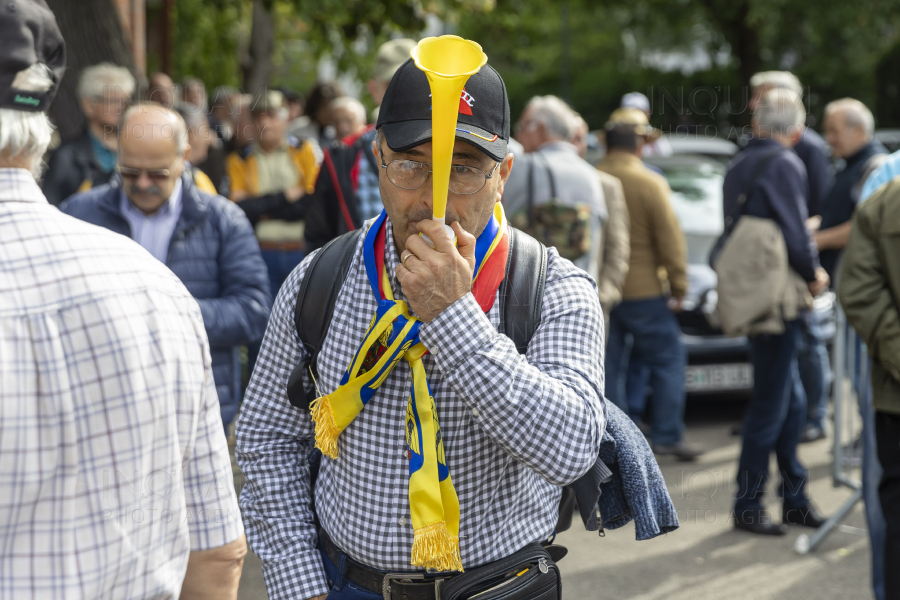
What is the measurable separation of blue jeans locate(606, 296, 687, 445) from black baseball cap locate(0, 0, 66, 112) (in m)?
4.90

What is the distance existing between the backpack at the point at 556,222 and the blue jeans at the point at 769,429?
3.51 ft

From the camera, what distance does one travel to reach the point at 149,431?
1463 mm

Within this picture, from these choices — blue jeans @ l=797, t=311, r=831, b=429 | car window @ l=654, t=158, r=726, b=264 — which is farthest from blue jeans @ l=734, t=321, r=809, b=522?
car window @ l=654, t=158, r=726, b=264

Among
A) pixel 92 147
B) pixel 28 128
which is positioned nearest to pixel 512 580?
pixel 28 128

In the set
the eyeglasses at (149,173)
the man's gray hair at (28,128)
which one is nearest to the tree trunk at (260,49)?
the eyeglasses at (149,173)

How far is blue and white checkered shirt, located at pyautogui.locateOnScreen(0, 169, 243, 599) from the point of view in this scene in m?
1.36

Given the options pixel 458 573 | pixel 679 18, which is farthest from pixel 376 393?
pixel 679 18

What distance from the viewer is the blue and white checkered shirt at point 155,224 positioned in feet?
12.4

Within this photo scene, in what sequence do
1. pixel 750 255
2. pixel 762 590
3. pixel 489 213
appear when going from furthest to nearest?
pixel 750 255 → pixel 762 590 → pixel 489 213

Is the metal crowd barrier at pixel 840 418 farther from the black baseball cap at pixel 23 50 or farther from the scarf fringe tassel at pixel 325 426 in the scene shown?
the black baseball cap at pixel 23 50

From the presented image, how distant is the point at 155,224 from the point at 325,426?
2211 millimetres

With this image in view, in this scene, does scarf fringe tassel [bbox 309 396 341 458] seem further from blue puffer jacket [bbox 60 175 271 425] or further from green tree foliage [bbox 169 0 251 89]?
green tree foliage [bbox 169 0 251 89]

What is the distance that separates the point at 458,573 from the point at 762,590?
296 cm

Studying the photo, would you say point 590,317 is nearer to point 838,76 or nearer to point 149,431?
point 149,431
